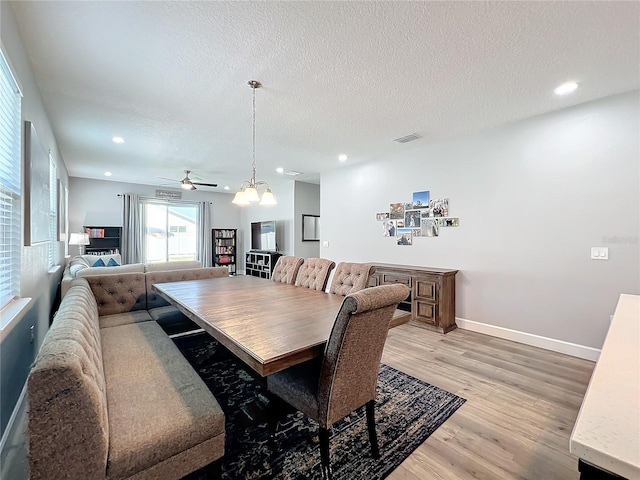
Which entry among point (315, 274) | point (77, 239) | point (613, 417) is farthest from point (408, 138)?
point (77, 239)

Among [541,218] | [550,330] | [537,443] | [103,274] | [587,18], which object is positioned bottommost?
[537,443]

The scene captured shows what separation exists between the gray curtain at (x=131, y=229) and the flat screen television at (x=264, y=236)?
303 centimetres

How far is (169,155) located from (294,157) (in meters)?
2.12

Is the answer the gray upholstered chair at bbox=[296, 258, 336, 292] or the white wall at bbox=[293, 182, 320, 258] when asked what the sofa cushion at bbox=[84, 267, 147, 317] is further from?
the white wall at bbox=[293, 182, 320, 258]

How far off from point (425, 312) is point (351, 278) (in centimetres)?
173

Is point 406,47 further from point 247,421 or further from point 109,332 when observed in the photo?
point 109,332

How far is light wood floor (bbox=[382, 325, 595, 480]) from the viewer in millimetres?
1577

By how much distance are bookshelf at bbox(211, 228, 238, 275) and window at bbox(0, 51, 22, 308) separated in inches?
276

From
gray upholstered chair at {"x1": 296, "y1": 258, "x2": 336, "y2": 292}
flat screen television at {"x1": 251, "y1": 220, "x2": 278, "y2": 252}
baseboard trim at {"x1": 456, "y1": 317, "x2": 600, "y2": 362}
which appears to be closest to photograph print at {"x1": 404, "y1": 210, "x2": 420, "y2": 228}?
baseboard trim at {"x1": 456, "y1": 317, "x2": 600, "y2": 362}

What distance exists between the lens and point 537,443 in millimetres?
1750

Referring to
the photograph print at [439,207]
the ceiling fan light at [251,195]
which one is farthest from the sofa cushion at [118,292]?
the photograph print at [439,207]

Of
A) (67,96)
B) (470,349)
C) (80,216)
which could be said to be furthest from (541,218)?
(80,216)

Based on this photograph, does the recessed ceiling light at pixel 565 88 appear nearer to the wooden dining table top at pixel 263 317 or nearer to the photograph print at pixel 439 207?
the photograph print at pixel 439 207

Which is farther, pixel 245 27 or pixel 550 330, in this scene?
pixel 550 330
